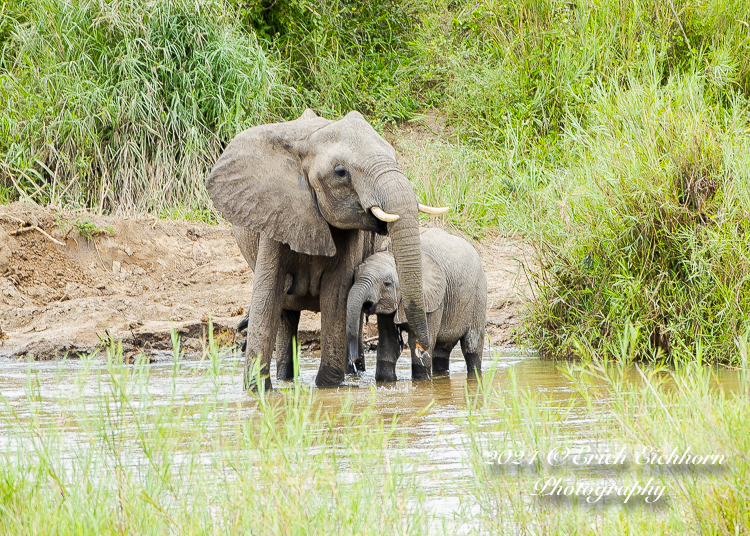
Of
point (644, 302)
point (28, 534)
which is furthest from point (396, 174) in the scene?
point (28, 534)

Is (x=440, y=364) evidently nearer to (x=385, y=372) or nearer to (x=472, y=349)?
(x=472, y=349)

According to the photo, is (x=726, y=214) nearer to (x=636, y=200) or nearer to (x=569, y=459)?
(x=636, y=200)

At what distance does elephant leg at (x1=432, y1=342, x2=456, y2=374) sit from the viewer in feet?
24.5

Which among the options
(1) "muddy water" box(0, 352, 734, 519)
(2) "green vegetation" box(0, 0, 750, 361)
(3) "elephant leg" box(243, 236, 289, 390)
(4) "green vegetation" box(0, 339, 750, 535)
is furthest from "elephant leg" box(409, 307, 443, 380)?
(4) "green vegetation" box(0, 339, 750, 535)

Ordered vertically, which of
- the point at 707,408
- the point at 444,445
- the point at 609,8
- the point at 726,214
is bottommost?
the point at 444,445

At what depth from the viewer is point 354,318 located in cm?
627

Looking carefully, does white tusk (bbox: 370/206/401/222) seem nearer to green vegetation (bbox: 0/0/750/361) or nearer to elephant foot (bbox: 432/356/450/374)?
elephant foot (bbox: 432/356/450/374)

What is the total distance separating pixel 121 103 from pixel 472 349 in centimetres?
625

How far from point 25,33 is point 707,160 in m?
8.76

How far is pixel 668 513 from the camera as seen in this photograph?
305 centimetres

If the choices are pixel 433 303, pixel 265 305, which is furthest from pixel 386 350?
pixel 265 305

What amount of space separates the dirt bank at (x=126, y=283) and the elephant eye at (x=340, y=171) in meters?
2.95

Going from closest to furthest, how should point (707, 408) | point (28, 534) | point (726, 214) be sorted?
point (28, 534) → point (707, 408) → point (726, 214)

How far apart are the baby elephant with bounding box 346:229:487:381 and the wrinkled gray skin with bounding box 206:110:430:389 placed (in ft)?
0.71
